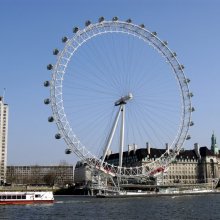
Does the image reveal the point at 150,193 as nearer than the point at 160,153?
Yes

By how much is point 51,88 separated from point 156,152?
95.6 meters

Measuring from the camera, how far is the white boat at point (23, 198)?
210 feet

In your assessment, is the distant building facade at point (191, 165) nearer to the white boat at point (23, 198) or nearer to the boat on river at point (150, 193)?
the boat on river at point (150, 193)

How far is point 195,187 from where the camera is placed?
117m

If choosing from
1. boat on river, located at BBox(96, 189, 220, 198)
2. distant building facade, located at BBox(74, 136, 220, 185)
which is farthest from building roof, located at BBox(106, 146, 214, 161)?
boat on river, located at BBox(96, 189, 220, 198)

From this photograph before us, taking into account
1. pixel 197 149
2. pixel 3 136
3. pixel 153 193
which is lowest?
pixel 153 193

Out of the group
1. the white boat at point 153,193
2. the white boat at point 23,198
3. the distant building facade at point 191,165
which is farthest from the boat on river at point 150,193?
the distant building facade at point 191,165

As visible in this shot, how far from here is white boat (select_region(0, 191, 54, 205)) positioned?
64125 mm

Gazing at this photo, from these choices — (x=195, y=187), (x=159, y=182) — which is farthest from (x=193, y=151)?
(x=159, y=182)

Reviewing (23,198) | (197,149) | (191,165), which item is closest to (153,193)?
(23,198)

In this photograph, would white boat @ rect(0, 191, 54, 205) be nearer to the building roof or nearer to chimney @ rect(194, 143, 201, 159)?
the building roof

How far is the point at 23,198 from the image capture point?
6512 centimetres

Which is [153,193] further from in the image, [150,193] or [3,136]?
[3,136]

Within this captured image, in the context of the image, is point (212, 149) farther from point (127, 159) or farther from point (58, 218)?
point (58, 218)
